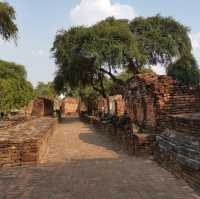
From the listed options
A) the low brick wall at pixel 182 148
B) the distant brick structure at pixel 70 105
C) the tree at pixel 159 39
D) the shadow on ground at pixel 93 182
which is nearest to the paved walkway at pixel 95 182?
the shadow on ground at pixel 93 182

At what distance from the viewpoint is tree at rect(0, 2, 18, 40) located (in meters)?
13.9

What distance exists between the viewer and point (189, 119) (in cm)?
532

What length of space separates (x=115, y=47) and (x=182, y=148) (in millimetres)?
17188

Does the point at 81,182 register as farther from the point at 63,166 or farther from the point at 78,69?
the point at 78,69

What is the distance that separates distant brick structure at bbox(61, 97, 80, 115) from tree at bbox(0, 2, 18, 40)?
40.7m

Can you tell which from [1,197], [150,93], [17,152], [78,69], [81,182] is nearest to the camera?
[1,197]

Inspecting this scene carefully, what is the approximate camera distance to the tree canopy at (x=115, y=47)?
22.4 meters

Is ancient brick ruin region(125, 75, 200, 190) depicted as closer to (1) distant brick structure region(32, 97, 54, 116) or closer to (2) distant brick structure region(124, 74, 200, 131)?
(2) distant brick structure region(124, 74, 200, 131)

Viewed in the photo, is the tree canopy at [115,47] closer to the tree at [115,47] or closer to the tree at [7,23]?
the tree at [115,47]

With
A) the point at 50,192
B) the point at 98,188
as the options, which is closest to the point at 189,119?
the point at 98,188

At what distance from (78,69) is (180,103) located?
17823mm

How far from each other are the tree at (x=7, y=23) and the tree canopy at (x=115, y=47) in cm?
848

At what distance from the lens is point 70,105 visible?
55750 mm

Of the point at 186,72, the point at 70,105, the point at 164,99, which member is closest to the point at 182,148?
the point at 164,99
